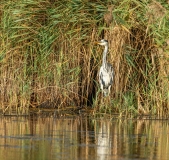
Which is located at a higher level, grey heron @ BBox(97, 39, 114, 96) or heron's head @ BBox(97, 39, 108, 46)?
heron's head @ BBox(97, 39, 108, 46)

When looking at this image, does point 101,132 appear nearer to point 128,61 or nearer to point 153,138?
point 153,138

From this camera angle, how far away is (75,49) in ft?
45.8

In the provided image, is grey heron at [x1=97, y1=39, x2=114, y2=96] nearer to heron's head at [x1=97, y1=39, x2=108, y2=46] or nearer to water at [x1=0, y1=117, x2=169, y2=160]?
heron's head at [x1=97, y1=39, x2=108, y2=46]

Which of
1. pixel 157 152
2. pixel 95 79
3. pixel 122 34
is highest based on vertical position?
pixel 122 34

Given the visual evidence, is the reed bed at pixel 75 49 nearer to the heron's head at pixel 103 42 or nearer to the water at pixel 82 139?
the heron's head at pixel 103 42

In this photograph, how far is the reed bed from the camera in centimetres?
1345

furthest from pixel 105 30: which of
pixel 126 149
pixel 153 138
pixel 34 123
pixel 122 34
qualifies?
pixel 126 149

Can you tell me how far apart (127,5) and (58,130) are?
3875mm

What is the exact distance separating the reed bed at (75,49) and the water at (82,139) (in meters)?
1.10

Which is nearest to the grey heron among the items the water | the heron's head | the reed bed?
the heron's head

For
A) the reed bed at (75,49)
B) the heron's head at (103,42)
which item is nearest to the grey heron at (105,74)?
the heron's head at (103,42)

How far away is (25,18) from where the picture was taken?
1400 centimetres

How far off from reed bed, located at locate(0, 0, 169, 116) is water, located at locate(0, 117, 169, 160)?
1.10 m

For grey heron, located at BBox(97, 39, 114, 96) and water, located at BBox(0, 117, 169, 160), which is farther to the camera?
grey heron, located at BBox(97, 39, 114, 96)
